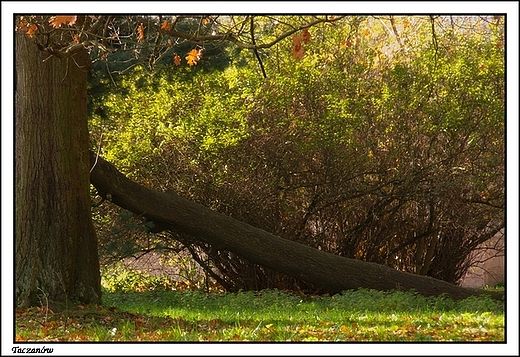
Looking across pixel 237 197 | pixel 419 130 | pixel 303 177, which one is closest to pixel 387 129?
pixel 419 130

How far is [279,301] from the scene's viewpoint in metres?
9.71

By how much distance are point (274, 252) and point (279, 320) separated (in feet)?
10.5

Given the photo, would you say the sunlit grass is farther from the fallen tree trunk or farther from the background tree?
the background tree

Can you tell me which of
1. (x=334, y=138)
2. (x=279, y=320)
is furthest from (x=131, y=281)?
(x=279, y=320)

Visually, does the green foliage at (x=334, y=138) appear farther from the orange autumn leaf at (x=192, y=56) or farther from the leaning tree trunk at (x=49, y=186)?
the leaning tree trunk at (x=49, y=186)

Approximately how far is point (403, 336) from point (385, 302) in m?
3.01

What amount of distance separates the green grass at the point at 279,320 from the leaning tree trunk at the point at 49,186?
352 millimetres

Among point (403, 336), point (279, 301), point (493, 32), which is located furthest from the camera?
point (493, 32)

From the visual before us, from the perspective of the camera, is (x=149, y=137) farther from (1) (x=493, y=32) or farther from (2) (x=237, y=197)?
(1) (x=493, y=32)

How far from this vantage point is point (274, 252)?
10.5m

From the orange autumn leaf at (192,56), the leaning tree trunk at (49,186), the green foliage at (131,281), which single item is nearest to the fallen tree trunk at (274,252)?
the leaning tree trunk at (49,186)

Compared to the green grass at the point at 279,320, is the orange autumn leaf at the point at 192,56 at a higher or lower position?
higher

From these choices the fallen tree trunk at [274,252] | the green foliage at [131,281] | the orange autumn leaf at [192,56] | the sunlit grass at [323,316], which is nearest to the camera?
the sunlit grass at [323,316]

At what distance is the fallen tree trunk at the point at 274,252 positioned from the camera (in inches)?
405
